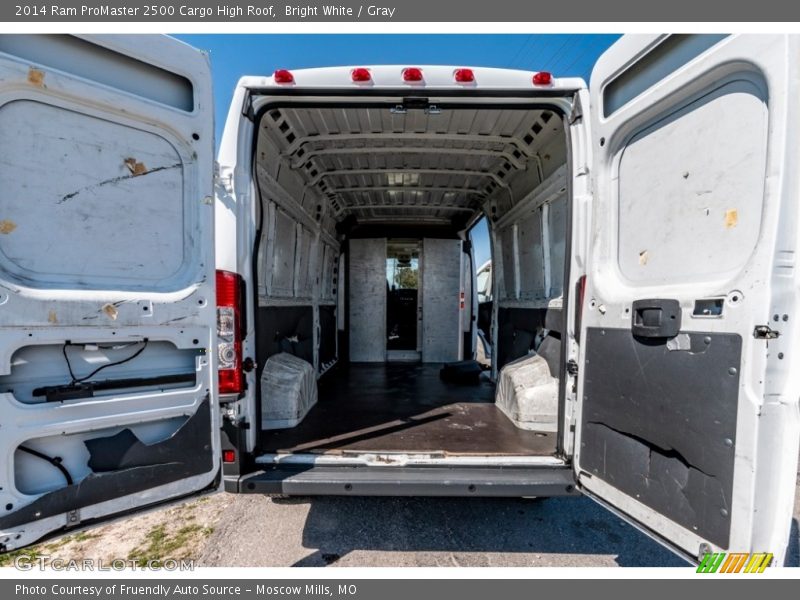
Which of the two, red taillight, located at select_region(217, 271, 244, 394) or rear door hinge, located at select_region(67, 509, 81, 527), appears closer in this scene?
rear door hinge, located at select_region(67, 509, 81, 527)

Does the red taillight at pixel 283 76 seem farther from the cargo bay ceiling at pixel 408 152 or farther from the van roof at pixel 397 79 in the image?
the cargo bay ceiling at pixel 408 152

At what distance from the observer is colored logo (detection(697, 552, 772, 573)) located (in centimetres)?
125

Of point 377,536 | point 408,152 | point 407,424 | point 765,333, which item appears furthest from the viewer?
point 408,152

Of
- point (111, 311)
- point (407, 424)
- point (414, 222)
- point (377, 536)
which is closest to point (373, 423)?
point (407, 424)

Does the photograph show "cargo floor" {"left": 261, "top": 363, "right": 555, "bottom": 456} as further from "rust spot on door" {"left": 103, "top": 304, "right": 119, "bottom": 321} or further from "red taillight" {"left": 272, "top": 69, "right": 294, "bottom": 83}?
"red taillight" {"left": 272, "top": 69, "right": 294, "bottom": 83}

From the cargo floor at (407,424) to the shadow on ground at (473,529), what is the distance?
0.58 meters

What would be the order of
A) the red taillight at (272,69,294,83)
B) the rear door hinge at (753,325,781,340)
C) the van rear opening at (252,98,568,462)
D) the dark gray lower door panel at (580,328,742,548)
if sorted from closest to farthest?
the rear door hinge at (753,325,781,340), the dark gray lower door panel at (580,328,742,548), the red taillight at (272,69,294,83), the van rear opening at (252,98,568,462)

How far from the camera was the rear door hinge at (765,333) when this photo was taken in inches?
47.1

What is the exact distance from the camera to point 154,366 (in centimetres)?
169

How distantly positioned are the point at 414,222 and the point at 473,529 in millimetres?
4822

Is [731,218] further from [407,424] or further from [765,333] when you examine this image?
[407,424]

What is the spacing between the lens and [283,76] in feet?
6.69

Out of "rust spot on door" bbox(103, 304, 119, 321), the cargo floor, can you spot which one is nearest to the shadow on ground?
the cargo floor

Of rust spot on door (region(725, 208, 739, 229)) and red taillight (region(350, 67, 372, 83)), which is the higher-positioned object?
red taillight (region(350, 67, 372, 83))
